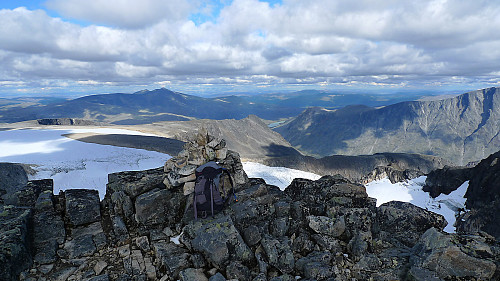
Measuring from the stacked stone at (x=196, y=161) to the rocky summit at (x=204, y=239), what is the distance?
63 millimetres

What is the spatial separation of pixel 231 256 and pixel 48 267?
7204mm

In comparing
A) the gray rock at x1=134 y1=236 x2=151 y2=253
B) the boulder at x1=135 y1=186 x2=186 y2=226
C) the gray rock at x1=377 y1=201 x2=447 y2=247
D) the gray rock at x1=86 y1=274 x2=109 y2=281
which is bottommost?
the gray rock at x1=377 y1=201 x2=447 y2=247

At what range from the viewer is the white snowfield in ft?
116

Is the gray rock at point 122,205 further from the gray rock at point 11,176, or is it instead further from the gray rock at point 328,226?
the gray rock at point 11,176

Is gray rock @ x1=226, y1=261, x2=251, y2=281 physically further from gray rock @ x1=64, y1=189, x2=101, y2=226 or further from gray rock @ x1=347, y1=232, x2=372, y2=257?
gray rock @ x1=64, y1=189, x2=101, y2=226

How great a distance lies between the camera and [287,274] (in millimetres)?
9695

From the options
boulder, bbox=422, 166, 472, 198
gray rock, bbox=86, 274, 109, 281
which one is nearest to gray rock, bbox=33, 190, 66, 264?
gray rock, bbox=86, 274, 109, 281

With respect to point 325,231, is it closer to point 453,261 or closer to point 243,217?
point 243,217

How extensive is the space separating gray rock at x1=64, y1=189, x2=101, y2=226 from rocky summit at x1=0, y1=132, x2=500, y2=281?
45 millimetres

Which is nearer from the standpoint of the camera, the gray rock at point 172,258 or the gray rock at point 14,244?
the gray rock at point 14,244

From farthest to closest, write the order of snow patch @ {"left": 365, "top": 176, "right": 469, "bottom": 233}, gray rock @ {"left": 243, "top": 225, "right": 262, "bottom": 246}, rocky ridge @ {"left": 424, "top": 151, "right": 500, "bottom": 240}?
snow patch @ {"left": 365, "top": 176, "right": 469, "bottom": 233} → rocky ridge @ {"left": 424, "top": 151, "right": 500, "bottom": 240} → gray rock @ {"left": 243, "top": 225, "right": 262, "bottom": 246}

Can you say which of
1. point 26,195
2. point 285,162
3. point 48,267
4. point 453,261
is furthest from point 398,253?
point 285,162

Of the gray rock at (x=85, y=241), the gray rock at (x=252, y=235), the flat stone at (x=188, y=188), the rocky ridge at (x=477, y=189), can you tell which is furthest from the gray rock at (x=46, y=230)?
the rocky ridge at (x=477, y=189)

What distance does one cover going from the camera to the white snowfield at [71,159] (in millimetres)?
35475
